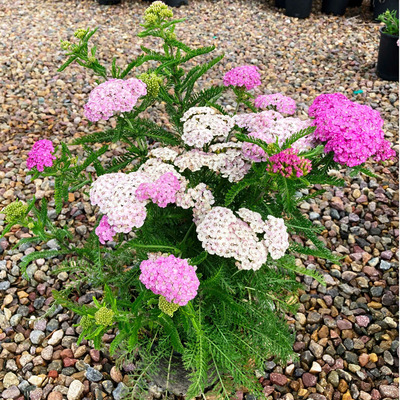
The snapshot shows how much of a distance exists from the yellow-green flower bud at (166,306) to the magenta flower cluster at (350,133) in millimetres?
782

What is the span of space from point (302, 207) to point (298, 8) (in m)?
3.92

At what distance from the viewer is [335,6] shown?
5941mm

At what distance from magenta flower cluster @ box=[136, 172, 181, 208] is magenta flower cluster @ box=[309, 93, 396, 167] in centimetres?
58

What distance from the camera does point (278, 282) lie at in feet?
6.32

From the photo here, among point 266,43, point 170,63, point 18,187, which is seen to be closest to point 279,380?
point 170,63

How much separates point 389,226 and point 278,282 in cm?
138

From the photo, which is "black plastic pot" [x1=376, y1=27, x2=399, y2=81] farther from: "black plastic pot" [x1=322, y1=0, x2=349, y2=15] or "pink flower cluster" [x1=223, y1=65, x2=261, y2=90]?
"pink flower cluster" [x1=223, y1=65, x2=261, y2=90]

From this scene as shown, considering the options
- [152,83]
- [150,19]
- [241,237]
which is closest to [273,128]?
[241,237]

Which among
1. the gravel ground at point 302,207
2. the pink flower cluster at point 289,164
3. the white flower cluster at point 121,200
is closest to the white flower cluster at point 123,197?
the white flower cluster at point 121,200

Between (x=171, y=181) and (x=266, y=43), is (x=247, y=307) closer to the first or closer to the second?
(x=171, y=181)

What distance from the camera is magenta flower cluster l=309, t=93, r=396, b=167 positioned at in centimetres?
152

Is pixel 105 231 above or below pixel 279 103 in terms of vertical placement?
below

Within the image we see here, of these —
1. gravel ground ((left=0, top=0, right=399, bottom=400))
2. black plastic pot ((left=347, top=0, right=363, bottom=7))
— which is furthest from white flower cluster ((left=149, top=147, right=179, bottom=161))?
black plastic pot ((left=347, top=0, right=363, bottom=7))

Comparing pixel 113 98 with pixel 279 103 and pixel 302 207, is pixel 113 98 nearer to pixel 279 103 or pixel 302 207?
pixel 279 103
